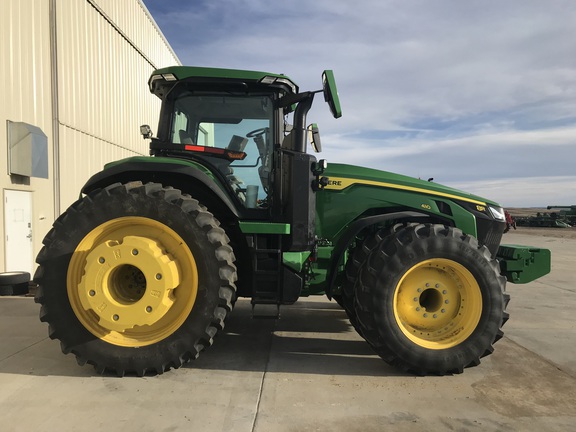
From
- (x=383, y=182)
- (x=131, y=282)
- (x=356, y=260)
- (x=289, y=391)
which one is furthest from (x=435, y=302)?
(x=131, y=282)

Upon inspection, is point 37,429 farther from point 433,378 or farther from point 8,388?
point 433,378

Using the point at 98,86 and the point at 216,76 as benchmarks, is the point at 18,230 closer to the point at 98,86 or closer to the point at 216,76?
the point at 98,86

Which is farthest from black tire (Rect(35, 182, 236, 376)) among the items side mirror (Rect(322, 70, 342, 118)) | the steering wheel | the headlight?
the headlight

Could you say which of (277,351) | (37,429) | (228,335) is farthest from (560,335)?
(37,429)

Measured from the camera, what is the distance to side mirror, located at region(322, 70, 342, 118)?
3377 mm

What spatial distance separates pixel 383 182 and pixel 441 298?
120cm

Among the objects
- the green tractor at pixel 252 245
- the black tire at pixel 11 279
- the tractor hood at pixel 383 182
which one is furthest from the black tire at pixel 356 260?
the black tire at pixel 11 279

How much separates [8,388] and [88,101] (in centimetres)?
779

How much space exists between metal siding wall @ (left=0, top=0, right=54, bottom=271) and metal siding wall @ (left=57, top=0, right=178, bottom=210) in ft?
1.25

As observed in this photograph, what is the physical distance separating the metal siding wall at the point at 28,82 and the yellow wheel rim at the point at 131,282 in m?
4.59

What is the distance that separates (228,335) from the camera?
4.47m

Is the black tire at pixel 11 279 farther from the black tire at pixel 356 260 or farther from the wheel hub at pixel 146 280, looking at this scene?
the black tire at pixel 356 260

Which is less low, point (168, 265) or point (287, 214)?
point (287, 214)

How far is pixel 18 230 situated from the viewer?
7.20 metres
